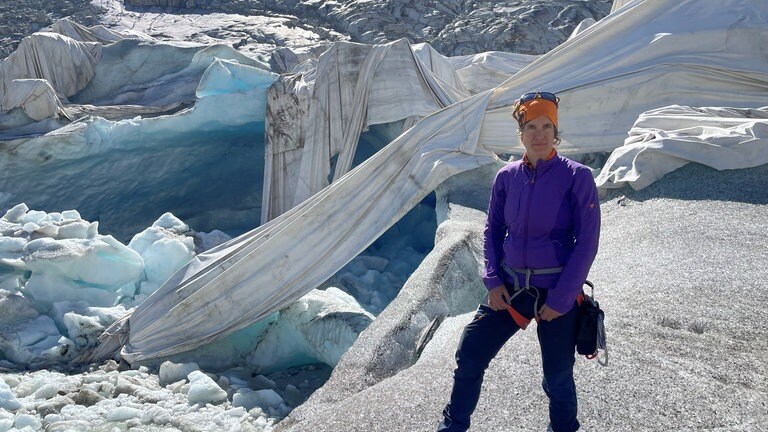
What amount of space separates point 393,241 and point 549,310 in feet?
19.8

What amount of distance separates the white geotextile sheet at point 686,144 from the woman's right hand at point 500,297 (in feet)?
10.3

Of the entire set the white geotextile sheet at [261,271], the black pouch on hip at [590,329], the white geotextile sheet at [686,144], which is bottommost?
the white geotextile sheet at [261,271]

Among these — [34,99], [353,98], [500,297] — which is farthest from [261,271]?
[34,99]

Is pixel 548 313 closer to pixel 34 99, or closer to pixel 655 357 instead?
pixel 655 357

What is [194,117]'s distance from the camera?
8.20 metres

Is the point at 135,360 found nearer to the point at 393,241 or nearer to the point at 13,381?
the point at 13,381

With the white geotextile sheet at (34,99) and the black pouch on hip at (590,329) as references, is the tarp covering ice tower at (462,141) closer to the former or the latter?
the black pouch on hip at (590,329)

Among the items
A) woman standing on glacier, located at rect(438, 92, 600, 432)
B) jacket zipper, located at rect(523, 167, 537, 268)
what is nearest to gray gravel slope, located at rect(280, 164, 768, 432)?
woman standing on glacier, located at rect(438, 92, 600, 432)

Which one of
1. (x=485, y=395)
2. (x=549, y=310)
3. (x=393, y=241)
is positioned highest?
(x=549, y=310)

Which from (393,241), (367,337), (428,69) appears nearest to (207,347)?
(367,337)

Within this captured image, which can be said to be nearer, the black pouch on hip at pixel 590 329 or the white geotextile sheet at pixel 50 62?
the black pouch on hip at pixel 590 329

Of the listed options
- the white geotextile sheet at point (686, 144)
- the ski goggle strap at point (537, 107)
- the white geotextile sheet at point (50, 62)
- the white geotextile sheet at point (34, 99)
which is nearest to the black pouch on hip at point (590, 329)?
the ski goggle strap at point (537, 107)

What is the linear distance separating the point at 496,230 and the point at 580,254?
318 millimetres

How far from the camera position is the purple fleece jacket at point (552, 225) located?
2.06 metres
